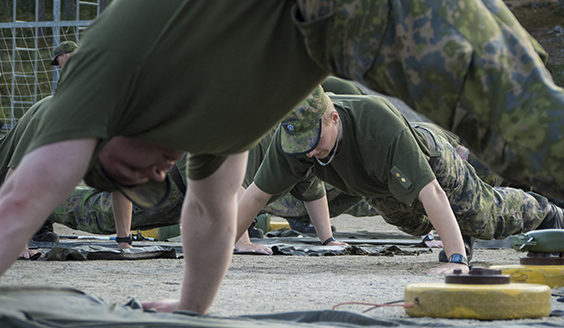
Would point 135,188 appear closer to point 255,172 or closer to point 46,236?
point 255,172

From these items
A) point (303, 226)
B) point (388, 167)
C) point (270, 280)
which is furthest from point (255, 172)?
point (303, 226)

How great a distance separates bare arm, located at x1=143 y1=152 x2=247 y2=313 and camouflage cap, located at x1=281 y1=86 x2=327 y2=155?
1.33 metres

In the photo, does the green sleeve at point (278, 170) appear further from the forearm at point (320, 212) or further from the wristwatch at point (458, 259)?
the forearm at point (320, 212)

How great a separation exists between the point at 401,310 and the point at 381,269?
1.34 m

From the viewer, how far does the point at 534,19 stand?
728 inches

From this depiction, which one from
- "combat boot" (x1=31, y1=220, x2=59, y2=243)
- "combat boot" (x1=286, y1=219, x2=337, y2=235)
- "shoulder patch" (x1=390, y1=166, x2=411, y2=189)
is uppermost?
"shoulder patch" (x1=390, y1=166, x2=411, y2=189)

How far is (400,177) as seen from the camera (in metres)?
2.82

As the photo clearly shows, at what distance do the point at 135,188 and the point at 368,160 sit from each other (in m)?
1.84

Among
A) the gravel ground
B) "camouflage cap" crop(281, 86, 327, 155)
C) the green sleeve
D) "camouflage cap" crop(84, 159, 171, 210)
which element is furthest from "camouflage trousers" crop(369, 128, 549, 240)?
"camouflage cap" crop(84, 159, 171, 210)

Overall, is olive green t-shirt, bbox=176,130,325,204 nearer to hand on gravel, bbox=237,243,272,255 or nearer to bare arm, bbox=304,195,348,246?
bare arm, bbox=304,195,348,246

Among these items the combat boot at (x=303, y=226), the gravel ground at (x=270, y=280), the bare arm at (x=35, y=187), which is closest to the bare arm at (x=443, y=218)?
the gravel ground at (x=270, y=280)

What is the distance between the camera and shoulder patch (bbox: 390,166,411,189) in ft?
9.20

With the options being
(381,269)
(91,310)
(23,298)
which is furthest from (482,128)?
(381,269)

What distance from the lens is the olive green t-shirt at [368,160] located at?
112 inches
